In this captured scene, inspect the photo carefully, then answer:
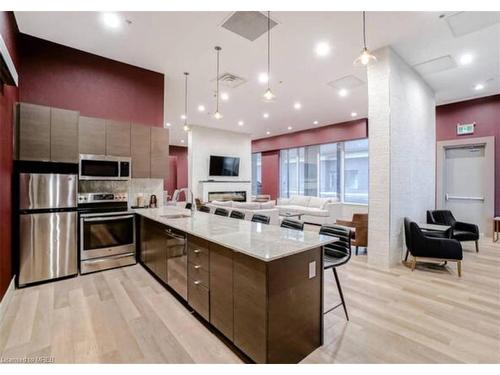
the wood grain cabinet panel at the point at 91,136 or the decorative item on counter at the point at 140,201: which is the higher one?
the wood grain cabinet panel at the point at 91,136

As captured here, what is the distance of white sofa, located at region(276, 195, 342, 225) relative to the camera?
8.19 meters

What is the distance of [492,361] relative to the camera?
75.9 inches

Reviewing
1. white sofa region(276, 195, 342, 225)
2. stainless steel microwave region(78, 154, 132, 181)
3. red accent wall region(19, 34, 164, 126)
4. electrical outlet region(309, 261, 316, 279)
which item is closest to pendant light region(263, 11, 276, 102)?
red accent wall region(19, 34, 164, 126)

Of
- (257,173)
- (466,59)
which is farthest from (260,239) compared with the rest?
(257,173)

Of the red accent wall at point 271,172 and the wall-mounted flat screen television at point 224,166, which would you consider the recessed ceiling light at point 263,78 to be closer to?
the wall-mounted flat screen television at point 224,166

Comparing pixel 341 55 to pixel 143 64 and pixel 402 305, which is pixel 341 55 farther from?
pixel 402 305

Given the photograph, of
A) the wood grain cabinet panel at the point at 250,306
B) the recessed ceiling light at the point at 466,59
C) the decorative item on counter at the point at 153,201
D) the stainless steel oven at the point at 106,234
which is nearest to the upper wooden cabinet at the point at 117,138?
the decorative item on counter at the point at 153,201

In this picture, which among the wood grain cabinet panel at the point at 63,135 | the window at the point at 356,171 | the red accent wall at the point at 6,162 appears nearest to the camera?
the red accent wall at the point at 6,162

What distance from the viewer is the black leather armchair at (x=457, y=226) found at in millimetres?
4840

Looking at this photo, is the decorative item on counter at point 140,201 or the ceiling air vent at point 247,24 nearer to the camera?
the ceiling air vent at point 247,24

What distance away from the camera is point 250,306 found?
5.95ft

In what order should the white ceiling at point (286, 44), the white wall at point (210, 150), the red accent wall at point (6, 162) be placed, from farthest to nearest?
the white wall at point (210, 150), the white ceiling at point (286, 44), the red accent wall at point (6, 162)

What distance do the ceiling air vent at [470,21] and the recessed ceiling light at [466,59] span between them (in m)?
0.88

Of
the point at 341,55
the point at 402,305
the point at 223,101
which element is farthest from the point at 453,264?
the point at 223,101
